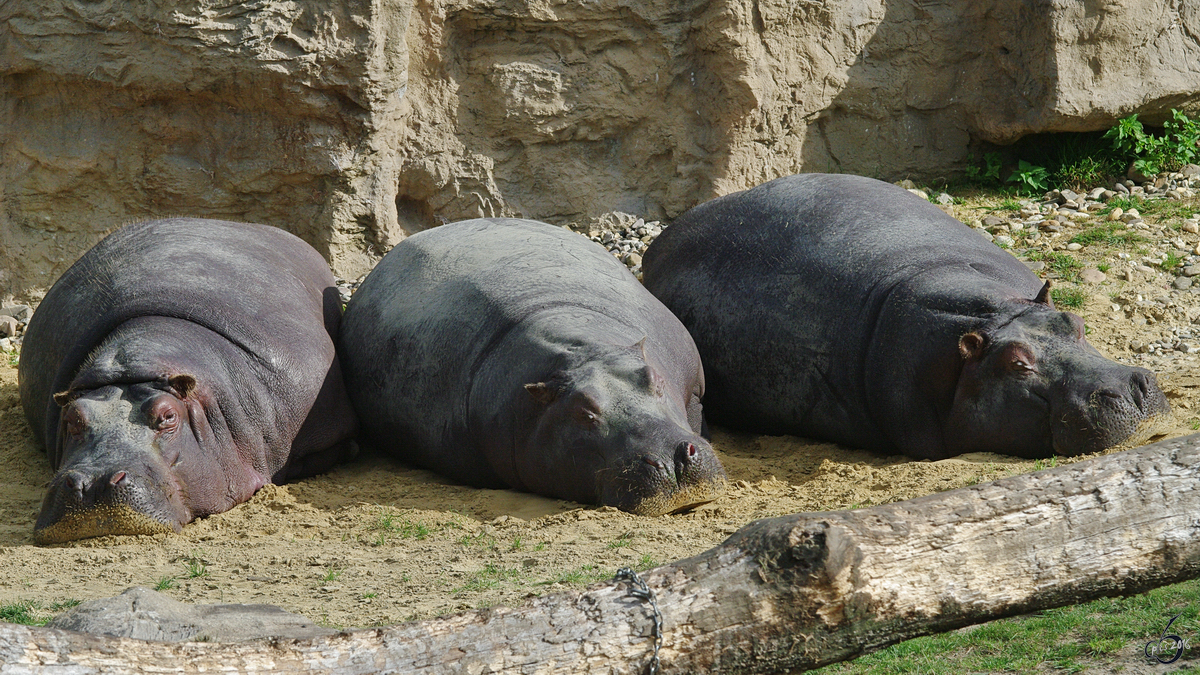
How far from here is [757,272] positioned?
23.8 feet

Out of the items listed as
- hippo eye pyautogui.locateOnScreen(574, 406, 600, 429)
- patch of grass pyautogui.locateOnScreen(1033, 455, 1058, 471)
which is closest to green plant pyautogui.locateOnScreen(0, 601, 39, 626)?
hippo eye pyautogui.locateOnScreen(574, 406, 600, 429)

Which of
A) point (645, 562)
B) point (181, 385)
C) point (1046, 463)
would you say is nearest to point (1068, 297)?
point (1046, 463)

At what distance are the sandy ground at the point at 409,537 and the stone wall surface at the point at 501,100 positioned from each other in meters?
3.19

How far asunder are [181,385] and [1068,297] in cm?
575

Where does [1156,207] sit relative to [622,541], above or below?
above

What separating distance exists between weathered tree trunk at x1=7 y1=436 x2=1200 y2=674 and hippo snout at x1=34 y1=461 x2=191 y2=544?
2825 millimetres

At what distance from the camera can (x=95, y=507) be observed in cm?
557

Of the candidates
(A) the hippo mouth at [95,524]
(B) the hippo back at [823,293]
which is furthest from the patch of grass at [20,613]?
(B) the hippo back at [823,293]

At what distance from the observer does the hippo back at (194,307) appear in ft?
21.7

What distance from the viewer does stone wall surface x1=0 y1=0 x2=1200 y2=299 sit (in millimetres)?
9250

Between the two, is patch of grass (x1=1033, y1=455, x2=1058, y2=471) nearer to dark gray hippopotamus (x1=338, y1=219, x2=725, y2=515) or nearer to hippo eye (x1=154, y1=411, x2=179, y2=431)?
dark gray hippopotamus (x1=338, y1=219, x2=725, y2=515)

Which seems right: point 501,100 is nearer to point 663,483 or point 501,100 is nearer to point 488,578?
point 663,483

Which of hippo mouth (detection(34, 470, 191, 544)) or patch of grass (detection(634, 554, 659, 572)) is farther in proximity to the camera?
hippo mouth (detection(34, 470, 191, 544))

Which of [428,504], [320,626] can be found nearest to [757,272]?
[428,504]
